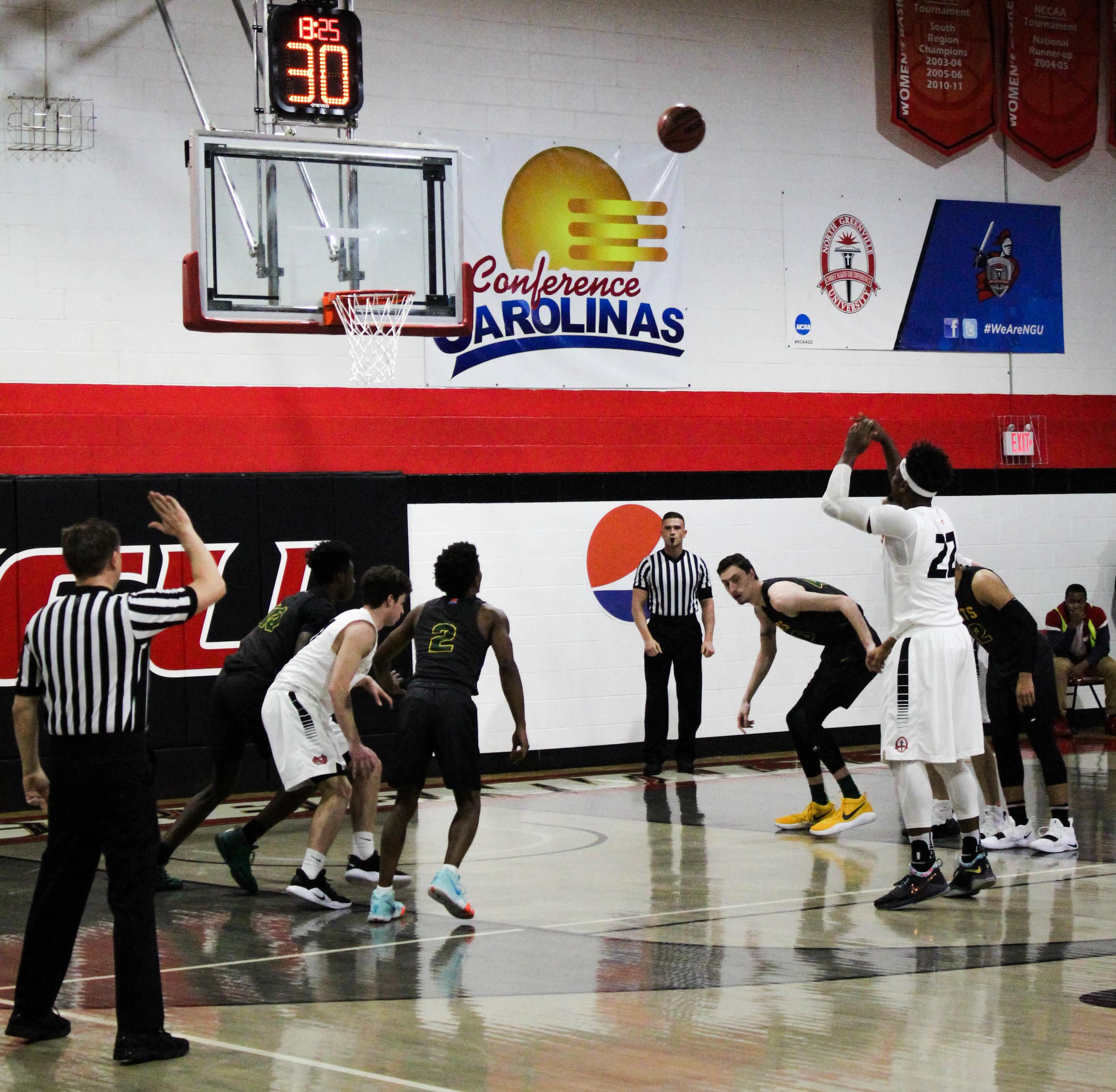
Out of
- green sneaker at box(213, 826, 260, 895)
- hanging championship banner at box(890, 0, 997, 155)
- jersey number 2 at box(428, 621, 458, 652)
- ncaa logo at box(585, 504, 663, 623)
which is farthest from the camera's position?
hanging championship banner at box(890, 0, 997, 155)

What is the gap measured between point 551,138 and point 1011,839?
24.3 feet

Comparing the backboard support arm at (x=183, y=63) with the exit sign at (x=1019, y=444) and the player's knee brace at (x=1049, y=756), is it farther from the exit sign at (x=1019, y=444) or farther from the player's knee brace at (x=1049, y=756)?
the exit sign at (x=1019, y=444)

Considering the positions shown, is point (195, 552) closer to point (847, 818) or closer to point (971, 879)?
point (971, 879)

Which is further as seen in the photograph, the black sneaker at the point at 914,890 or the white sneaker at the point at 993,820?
the white sneaker at the point at 993,820

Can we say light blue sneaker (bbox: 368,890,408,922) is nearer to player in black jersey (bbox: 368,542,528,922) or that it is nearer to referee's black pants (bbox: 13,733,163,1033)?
player in black jersey (bbox: 368,542,528,922)

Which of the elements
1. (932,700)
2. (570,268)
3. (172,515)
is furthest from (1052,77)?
(172,515)

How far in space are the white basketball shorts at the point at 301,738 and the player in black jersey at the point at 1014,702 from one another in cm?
325

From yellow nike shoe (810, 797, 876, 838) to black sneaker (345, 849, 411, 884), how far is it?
2638 mm

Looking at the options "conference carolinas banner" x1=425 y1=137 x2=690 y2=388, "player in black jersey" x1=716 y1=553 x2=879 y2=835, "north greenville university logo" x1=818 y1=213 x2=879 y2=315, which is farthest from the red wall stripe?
"player in black jersey" x1=716 y1=553 x2=879 y2=835

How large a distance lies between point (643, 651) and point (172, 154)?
553 cm

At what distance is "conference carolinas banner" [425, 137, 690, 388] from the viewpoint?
13117mm

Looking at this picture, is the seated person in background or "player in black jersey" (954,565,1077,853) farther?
the seated person in background

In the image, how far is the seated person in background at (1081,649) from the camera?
14.5 m

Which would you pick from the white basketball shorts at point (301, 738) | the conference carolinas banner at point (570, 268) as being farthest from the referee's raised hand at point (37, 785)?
the conference carolinas banner at point (570, 268)
